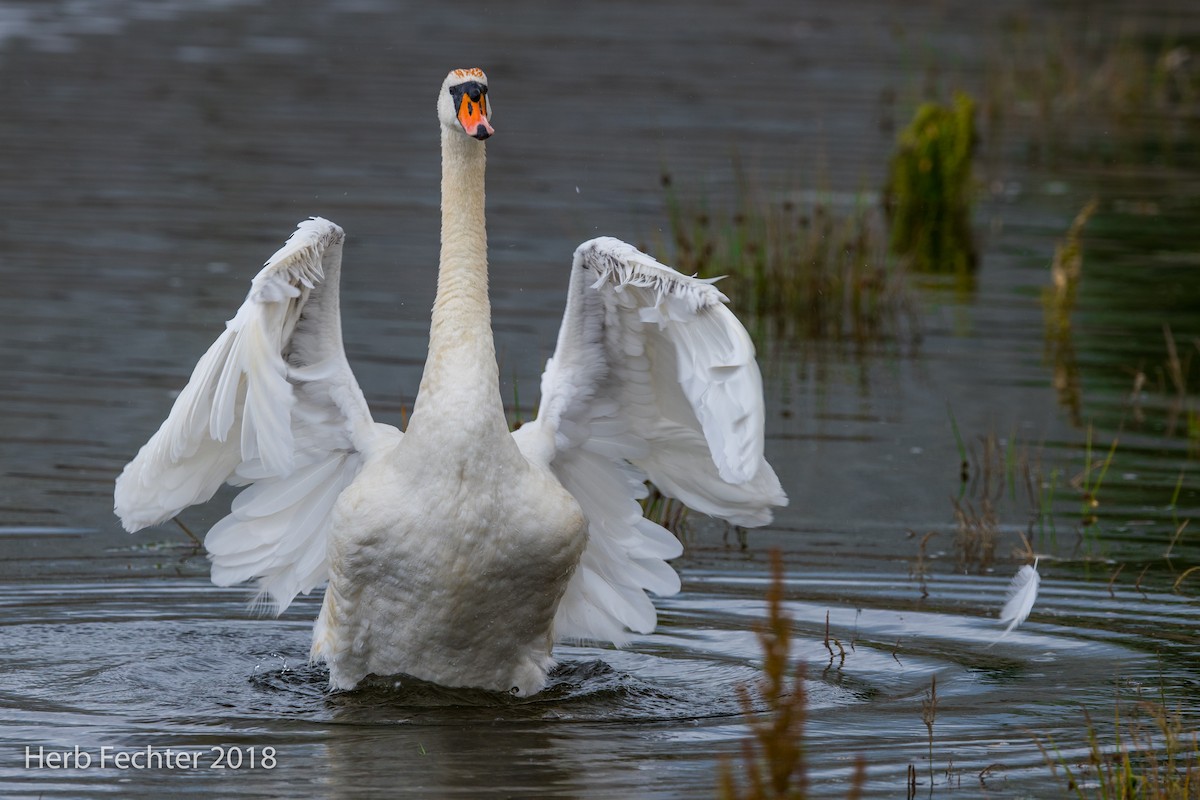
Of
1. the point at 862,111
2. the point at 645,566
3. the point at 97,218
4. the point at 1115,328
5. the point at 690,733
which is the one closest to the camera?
the point at 690,733

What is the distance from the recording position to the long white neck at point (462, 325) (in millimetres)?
7289

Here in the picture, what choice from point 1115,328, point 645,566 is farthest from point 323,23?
point 645,566

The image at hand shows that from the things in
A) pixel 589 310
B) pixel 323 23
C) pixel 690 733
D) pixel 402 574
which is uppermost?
pixel 323 23

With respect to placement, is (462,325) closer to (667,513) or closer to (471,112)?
(471,112)

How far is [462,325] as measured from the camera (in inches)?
297

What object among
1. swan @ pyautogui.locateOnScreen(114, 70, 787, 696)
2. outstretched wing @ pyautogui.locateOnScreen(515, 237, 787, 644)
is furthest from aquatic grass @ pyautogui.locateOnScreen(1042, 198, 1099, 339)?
swan @ pyautogui.locateOnScreen(114, 70, 787, 696)

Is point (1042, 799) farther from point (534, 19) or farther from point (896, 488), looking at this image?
point (534, 19)

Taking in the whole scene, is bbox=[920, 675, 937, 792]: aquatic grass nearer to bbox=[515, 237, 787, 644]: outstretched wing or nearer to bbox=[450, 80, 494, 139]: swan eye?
bbox=[515, 237, 787, 644]: outstretched wing

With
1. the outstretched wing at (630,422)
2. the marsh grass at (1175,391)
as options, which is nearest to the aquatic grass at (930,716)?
the outstretched wing at (630,422)

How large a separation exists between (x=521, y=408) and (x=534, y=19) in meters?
20.7

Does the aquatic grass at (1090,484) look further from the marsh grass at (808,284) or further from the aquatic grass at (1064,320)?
the marsh grass at (808,284)

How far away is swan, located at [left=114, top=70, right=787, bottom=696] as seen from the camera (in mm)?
6949

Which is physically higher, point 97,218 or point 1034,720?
point 97,218

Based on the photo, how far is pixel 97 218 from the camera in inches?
675
